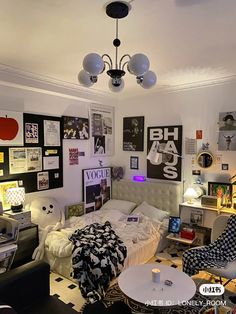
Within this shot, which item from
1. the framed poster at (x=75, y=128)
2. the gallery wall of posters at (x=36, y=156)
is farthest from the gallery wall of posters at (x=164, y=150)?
the gallery wall of posters at (x=36, y=156)

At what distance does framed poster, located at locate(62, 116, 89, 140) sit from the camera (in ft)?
12.9

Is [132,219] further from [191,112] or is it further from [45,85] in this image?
[45,85]

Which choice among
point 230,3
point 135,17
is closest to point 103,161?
point 135,17

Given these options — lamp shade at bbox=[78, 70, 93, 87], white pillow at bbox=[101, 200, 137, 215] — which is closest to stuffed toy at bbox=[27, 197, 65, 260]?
white pillow at bbox=[101, 200, 137, 215]

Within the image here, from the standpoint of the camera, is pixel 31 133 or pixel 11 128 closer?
pixel 11 128

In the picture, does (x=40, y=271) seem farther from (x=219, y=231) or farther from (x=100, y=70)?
(x=219, y=231)

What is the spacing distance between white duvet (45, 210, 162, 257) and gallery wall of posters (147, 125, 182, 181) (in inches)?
32.0

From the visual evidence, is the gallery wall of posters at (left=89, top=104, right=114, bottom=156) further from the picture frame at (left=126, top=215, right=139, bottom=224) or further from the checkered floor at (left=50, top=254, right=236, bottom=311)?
the checkered floor at (left=50, top=254, right=236, bottom=311)

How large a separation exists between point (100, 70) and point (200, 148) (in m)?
2.55

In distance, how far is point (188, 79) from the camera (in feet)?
11.6

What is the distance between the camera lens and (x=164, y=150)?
4.14m

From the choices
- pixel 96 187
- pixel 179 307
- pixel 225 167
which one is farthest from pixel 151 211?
pixel 179 307

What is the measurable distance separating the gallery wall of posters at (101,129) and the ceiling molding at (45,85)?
220 mm

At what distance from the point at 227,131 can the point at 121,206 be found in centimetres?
212
